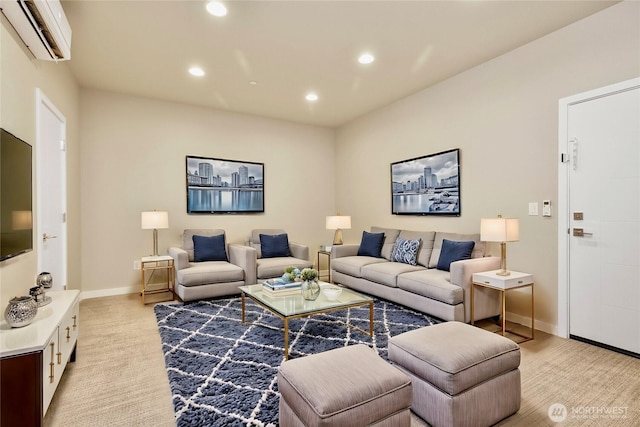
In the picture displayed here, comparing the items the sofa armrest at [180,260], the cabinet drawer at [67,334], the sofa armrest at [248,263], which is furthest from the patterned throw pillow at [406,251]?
the cabinet drawer at [67,334]

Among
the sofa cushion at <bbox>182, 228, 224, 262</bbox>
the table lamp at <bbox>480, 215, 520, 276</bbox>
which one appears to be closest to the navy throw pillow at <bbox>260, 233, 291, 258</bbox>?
the sofa cushion at <bbox>182, 228, 224, 262</bbox>

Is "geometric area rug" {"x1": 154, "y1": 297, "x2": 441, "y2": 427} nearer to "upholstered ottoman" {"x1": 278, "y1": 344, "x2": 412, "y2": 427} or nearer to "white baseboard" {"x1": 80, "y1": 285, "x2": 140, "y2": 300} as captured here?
"upholstered ottoman" {"x1": 278, "y1": 344, "x2": 412, "y2": 427}

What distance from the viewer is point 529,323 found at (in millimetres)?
3297

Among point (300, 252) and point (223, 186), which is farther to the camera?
point (223, 186)

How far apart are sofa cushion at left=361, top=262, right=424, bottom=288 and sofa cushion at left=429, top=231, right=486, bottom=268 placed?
19 cm

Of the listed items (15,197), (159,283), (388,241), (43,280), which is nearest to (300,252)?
(388,241)

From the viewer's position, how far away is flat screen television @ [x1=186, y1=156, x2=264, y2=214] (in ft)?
16.4

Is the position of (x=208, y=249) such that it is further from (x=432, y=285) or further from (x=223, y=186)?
(x=432, y=285)

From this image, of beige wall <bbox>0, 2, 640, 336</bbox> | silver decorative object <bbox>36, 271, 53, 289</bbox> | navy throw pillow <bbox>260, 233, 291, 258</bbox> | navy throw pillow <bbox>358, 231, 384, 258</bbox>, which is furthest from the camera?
navy throw pillow <bbox>260, 233, 291, 258</bbox>

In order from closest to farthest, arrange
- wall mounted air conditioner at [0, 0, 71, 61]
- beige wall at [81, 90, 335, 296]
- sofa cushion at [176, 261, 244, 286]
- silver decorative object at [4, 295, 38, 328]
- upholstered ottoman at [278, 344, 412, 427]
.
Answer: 1. upholstered ottoman at [278, 344, 412, 427]
2. silver decorative object at [4, 295, 38, 328]
3. wall mounted air conditioner at [0, 0, 71, 61]
4. sofa cushion at [176, 261, 244, 286]
5. beige wall at [81, 90, 335, 296]

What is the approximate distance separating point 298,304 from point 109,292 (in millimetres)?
3113

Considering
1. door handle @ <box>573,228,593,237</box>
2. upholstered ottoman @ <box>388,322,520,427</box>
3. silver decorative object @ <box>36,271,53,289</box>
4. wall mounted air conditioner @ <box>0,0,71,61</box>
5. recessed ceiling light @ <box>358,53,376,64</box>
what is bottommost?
upholstered ottoman @ <box>388,322,520,427</box>

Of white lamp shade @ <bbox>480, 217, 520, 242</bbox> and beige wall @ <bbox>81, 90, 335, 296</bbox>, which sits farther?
beige wall @ <bbox>81, 90, 335, 296</bbox>

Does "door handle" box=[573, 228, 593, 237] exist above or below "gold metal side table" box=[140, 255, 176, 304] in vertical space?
above
